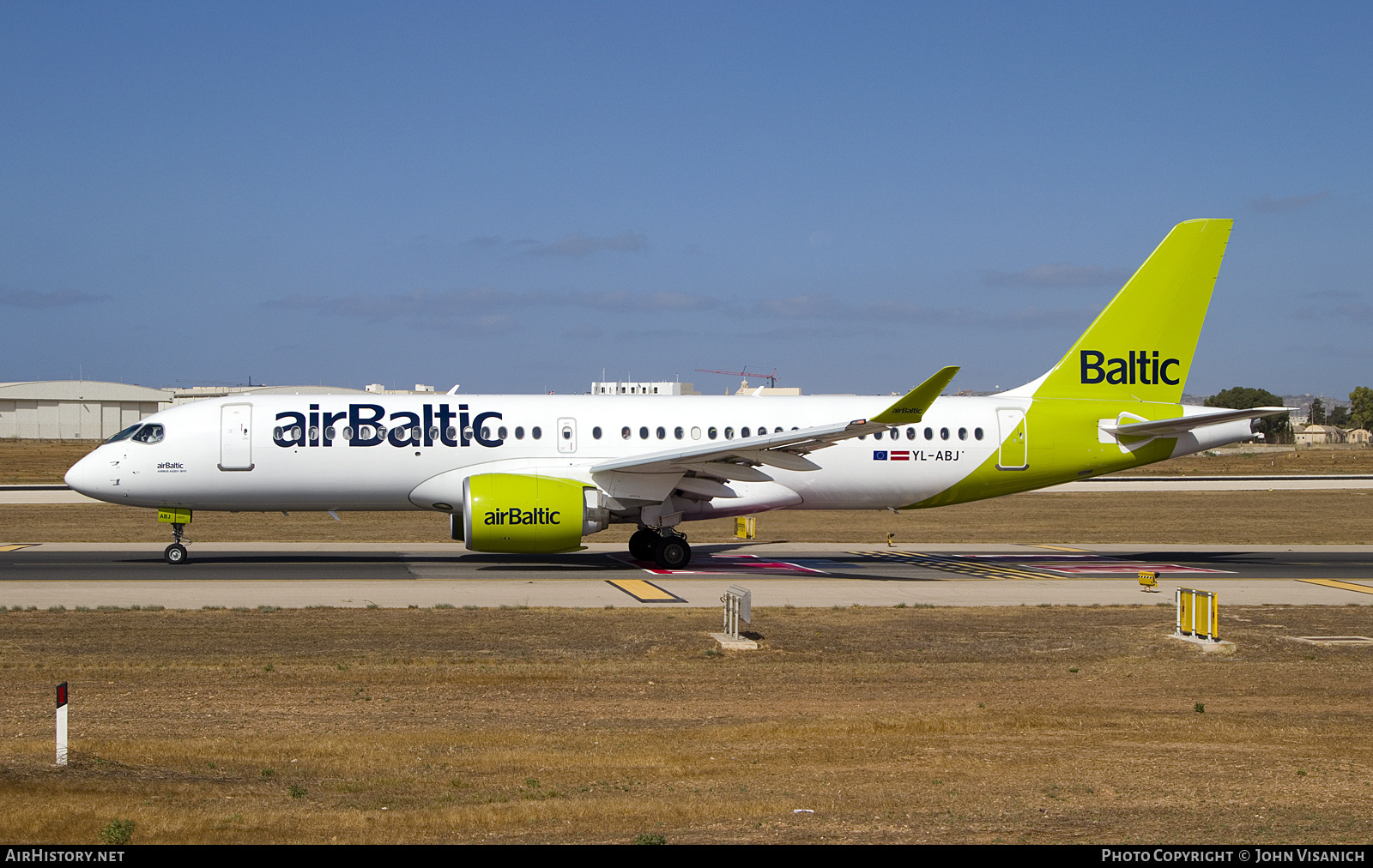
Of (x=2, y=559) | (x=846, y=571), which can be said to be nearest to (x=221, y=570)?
(x=2, y=559)

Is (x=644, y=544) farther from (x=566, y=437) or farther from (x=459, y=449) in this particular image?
(x=459, y=449)

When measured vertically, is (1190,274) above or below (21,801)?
above

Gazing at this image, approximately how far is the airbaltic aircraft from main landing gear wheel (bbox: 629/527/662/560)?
0.04 m

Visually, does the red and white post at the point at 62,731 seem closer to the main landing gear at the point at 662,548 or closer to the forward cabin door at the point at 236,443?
the forward cabin door at the point at 236,443

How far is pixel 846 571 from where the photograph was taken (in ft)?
88.0

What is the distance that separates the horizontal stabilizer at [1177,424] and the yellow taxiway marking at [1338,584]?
12.8 feet

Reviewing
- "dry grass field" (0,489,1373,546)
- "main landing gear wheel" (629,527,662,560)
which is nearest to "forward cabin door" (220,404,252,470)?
"dry grass field" (0,489,1373,546)

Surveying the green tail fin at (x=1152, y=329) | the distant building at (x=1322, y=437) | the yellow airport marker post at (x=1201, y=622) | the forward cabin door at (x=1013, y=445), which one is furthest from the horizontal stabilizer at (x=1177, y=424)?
the distant building at (x=1322, y=437)

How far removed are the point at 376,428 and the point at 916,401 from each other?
12.3 metres

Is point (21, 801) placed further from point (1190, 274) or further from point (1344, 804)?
point (1190, 274)

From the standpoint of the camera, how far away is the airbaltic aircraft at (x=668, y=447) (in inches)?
1012

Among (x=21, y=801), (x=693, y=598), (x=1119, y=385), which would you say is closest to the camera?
(x=21, y=801)

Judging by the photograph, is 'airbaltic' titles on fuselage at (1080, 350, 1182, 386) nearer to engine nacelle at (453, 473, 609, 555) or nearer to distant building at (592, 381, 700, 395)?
engine nacelle at (453, 473, 609, 555)
